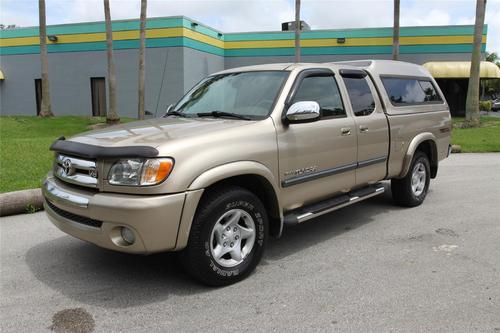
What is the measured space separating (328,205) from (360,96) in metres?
1.45

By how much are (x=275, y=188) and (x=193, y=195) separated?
0.95m

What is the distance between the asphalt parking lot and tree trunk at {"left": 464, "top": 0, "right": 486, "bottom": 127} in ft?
48.9

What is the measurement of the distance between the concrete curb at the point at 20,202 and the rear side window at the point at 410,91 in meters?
4.72

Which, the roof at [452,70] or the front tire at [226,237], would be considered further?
the roof at [452,70]

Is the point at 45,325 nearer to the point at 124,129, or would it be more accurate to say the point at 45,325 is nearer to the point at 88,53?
the point at 124,129

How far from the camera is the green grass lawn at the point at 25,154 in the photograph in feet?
24.2

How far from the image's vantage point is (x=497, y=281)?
4.07m

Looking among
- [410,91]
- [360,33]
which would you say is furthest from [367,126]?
[360,33]

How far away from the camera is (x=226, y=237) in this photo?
158 inches

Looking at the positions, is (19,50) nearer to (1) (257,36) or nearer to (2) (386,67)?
(1) (257,36)

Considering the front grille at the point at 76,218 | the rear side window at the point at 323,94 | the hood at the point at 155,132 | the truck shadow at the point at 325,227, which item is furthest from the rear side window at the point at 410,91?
the front grille at the point at 76,218

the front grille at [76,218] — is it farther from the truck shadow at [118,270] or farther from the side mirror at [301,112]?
the side mirror at [301,112]

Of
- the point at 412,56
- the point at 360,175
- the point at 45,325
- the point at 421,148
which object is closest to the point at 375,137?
the point at 360,175

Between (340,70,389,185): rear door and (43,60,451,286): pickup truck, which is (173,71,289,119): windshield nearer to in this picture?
(43,60,451,286): pickup truck
